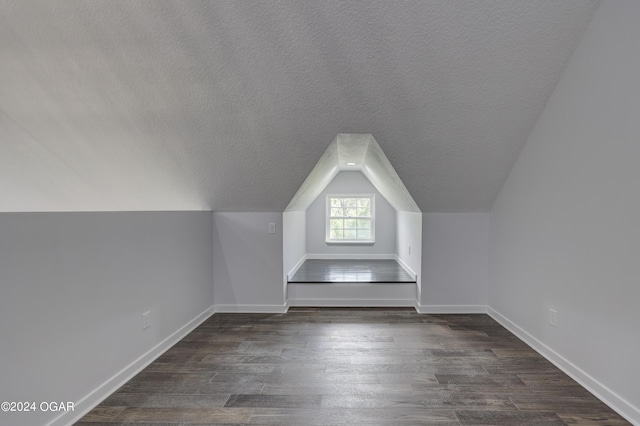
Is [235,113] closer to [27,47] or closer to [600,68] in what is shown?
[27,47]

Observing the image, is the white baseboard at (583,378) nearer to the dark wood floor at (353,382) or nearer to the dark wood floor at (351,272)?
the dark wood floor at (353,382)

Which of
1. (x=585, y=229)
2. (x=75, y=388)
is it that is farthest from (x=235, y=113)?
(x=585, y=229)

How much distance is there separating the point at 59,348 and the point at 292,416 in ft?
4.26

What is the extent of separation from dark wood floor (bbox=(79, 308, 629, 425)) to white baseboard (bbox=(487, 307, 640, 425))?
0.19 feet

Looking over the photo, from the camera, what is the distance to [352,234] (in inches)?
255

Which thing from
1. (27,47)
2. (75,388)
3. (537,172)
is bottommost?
(75,388)

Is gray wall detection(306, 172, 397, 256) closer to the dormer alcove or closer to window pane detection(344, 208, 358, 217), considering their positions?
the dormer alcove

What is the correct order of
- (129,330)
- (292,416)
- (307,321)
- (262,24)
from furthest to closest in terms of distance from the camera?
1. (307,321)
2. (129,330)
3. (262,24)
4. (292,416)

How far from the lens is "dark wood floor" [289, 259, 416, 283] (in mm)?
4069

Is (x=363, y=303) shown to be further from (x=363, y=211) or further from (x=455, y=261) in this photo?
(x=363, y=211)

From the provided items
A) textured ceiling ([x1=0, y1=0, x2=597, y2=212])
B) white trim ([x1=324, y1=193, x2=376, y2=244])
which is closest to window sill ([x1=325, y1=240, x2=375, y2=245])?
white trim ([x1=324, y1=193, x2=376, y2=244])

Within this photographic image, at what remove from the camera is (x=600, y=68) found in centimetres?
194

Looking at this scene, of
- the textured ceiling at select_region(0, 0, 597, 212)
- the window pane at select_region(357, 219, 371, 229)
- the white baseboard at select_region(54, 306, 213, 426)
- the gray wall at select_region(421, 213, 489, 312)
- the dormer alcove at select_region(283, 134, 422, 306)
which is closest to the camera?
the white baseboard at select_region(54, 306, 213, 426)
